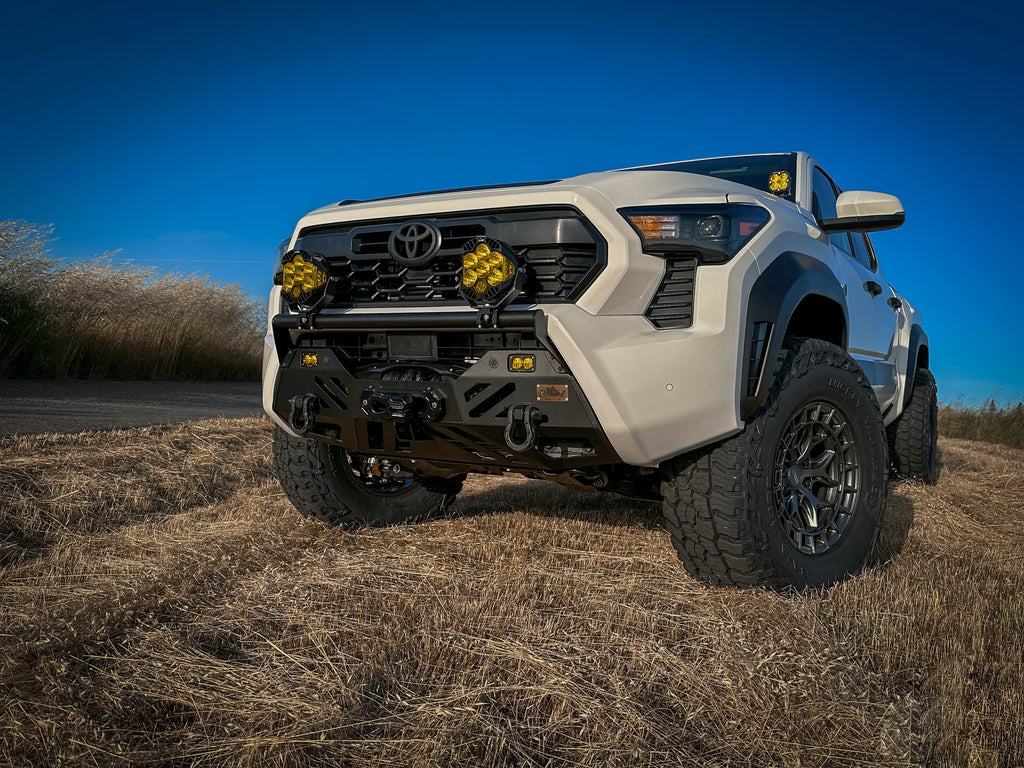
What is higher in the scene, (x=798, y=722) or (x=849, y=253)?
(x=849, y=253)

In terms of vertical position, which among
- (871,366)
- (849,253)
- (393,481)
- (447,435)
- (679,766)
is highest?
(849,253)

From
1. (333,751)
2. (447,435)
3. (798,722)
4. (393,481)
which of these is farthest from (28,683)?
(393,481)

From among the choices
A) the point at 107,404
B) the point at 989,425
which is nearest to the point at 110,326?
the point at 107,404

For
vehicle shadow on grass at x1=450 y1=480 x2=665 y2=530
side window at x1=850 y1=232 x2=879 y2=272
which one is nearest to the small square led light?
vehicle shadow on grass at x1=450 y1=480 x2=665 y2=530

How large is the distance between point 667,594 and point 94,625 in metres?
1.84

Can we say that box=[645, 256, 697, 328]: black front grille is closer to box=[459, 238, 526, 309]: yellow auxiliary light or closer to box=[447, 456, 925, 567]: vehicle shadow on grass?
box=[459, 238, 526, 309]: yellow auxiliary light

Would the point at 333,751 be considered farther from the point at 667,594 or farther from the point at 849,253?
the point at 849,253

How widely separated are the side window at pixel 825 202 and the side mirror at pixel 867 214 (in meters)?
0.38

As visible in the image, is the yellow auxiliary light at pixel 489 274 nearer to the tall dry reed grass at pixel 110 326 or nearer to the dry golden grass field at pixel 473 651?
the dry golden grass field at pixel 473 651

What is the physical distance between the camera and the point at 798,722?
6.28 ft

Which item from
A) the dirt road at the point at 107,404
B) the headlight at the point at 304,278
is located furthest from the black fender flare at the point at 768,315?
the dirt road at the point at 107,404

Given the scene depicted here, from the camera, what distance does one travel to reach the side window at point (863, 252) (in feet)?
16.5

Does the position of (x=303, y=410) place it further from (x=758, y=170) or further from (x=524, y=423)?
(x=758, y=170)

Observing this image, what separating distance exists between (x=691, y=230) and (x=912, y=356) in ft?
12.4
